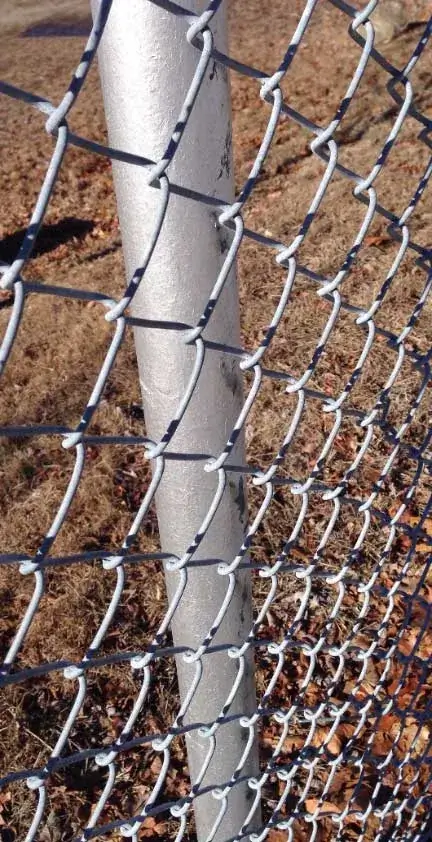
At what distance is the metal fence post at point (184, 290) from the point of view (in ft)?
2.78

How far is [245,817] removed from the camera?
1.67 m

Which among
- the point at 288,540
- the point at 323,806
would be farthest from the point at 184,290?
the point at 323,806

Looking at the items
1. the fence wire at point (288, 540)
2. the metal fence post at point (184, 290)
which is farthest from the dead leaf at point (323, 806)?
the metal fence post at point (184, 290)

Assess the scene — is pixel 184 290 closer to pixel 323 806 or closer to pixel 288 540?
pixel 288 540

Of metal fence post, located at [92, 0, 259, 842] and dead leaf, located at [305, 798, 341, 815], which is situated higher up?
metal fence post, located at [92, 0, 259, 842]

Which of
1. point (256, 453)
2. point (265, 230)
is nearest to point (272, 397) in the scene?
point (256, 453)

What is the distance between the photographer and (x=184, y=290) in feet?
3.27

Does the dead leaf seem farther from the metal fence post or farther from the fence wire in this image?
the metal fence post

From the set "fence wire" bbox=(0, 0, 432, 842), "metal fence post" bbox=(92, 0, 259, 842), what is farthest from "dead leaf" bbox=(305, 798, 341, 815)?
"metal fence post" bbox=(92, 0, 259, 842)

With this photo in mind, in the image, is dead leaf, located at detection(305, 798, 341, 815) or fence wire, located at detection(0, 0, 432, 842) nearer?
fence wire, located at detection(0, 0, 432, 842)

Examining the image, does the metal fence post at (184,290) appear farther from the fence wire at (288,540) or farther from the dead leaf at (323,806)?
the dead leaf at (323,806)

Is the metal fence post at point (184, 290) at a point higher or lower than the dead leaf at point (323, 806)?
higher

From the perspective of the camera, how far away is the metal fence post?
2.78ft

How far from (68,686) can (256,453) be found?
58.7 inches
